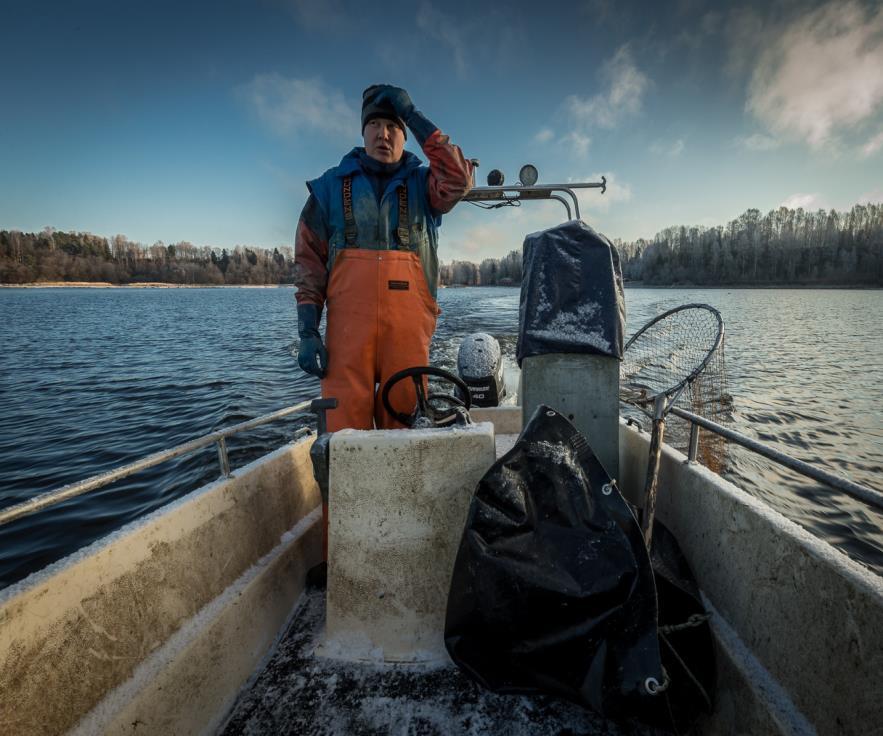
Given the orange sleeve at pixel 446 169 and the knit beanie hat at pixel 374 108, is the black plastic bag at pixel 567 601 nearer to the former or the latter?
the orange sleeve at pixel 446 169

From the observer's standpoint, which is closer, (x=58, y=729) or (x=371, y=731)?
(x=58, y=729)

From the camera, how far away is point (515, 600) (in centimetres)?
146

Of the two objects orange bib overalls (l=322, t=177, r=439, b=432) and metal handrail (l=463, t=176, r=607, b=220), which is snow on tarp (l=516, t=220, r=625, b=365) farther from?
metal handrail (l=463, t=176, r=607, b=220)

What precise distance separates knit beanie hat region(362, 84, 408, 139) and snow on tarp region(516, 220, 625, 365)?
1133 millimetres

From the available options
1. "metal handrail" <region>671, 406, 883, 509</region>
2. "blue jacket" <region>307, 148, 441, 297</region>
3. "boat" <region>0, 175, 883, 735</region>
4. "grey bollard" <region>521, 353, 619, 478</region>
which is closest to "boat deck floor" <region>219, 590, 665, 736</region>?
"boat" <region>0, 175, 883, 735</region>

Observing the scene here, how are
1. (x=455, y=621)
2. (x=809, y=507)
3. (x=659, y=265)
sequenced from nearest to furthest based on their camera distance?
(x=455, y=621) → (x=809, y=507) → (x=659, y=265)

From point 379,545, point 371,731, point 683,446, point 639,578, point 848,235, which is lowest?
point 683,446

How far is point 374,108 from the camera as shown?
2.47 metres

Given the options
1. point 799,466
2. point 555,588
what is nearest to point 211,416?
point 555,588

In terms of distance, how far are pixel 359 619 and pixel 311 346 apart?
1.49 metres

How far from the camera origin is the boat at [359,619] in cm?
124

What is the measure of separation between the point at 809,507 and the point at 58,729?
7323 millimetres

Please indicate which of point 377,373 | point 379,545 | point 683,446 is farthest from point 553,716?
point 683,446

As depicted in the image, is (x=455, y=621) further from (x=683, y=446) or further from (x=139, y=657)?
(x=683, y=446)
